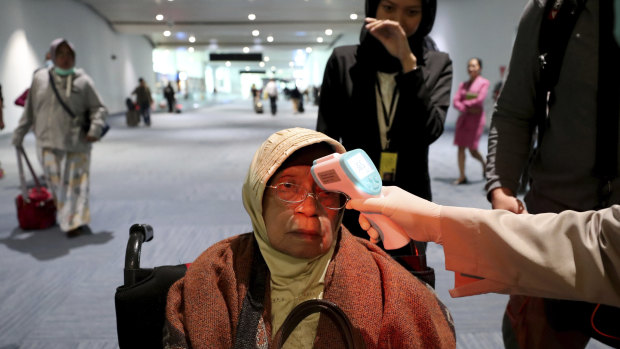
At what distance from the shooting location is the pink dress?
6438 mm

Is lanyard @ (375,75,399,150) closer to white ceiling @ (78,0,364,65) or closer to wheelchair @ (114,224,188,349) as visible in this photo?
wheelchair @ (114,224,188,349)

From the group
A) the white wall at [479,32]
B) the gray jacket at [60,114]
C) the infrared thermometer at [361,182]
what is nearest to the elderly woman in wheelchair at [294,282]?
the infrared thermometer at [361,182]

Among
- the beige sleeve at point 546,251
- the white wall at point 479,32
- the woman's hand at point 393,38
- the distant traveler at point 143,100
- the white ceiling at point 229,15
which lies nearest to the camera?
the beige sleeve at point 546,251

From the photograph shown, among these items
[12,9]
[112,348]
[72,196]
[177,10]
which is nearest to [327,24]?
[177,10]

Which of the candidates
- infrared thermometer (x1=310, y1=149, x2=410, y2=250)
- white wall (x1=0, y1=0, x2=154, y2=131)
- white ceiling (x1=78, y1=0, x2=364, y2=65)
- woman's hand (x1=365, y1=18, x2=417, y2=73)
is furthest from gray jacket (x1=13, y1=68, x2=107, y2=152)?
white ceiling (x1=78, y1=0, x2=364, y2=65)

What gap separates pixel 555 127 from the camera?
55.2 inches

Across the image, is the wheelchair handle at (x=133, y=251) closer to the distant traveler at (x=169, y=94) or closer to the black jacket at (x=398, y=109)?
the black jacket at (x=398, y=109)

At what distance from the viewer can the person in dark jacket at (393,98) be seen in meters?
1.80

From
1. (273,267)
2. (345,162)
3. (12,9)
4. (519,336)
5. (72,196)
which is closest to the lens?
(345,162)

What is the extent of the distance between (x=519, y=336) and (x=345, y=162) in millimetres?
984

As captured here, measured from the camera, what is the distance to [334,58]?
199cm

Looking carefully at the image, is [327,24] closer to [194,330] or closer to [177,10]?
[177,10]

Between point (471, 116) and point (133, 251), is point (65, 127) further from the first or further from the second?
point (471, 116)

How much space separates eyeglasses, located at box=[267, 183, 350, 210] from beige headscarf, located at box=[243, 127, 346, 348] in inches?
2.0
